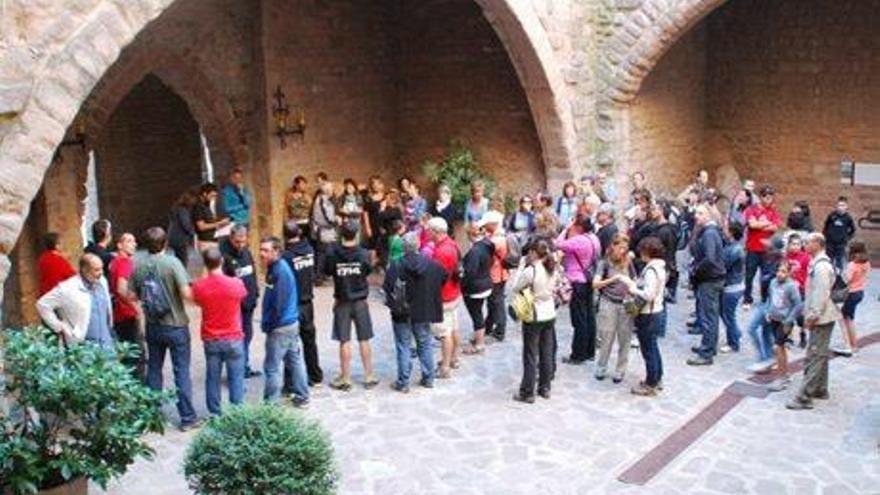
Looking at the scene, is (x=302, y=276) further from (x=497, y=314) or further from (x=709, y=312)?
(x=709, y=312)

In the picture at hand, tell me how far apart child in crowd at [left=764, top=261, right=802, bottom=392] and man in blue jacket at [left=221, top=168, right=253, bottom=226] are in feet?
21.5

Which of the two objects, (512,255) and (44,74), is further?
(512,255)

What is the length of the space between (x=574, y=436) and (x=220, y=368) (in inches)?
116

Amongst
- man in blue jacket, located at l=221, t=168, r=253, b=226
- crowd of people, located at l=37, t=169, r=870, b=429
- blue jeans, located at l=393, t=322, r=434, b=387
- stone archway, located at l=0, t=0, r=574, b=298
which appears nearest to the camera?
stone archway, located at l=0, t=0, r=574, b=298

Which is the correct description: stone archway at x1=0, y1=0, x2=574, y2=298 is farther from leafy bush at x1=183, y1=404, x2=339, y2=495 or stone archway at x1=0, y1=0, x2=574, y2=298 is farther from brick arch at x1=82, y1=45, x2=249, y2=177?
brick arch at x1=82, y1=45, x2=249, y2=177

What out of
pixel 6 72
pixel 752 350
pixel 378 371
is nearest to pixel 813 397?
pixel 752 350

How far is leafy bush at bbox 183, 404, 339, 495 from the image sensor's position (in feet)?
18.5

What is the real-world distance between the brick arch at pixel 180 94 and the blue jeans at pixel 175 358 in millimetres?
5404

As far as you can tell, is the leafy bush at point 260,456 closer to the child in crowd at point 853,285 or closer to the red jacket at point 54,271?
the red jacket at point 54,271

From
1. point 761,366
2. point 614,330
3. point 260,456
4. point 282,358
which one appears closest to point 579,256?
point 614,330

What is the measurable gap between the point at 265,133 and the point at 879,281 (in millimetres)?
8448

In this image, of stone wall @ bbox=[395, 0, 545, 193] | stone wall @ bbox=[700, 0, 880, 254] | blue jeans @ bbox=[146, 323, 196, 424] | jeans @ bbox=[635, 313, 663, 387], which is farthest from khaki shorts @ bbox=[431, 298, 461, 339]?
stone wall @ bbox=[700, 0, 880, 254]

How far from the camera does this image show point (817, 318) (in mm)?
8180

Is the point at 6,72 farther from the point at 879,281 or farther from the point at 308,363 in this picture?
the point at 879,281
